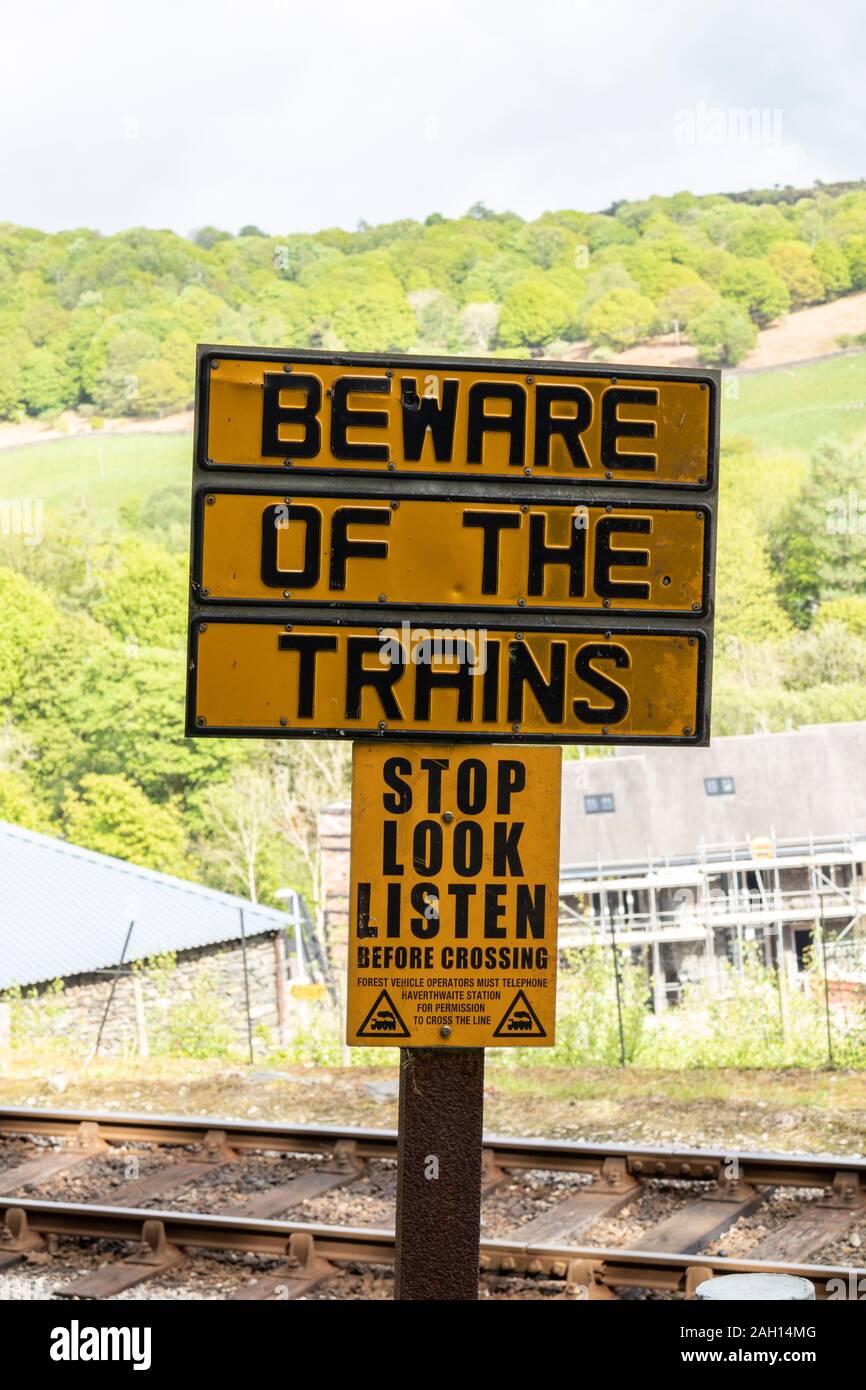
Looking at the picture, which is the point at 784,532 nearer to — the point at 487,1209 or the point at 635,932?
the point at 635,932

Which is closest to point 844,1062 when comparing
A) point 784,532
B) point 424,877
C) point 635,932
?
point 424,877

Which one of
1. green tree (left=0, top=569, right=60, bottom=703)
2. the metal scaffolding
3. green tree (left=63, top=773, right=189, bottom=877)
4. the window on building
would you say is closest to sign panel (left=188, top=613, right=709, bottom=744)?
the metal scaffolding

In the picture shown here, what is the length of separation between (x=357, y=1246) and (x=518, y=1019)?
101 inches

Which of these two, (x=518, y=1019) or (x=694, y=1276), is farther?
(x=694, y=1276)

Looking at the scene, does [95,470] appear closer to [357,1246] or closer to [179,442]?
[179,442]

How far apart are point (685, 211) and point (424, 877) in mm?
96612

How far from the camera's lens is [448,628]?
167 inches

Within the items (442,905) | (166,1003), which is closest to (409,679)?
(442,905)

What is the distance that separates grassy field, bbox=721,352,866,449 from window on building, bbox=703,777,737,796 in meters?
33.7

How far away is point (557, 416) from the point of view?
13.9 feet

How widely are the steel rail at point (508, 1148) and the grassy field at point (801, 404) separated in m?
78.6

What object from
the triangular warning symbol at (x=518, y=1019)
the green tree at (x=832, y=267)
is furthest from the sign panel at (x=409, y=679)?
the green tree at (x=832, y=267)

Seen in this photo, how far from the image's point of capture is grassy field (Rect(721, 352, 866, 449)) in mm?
84000

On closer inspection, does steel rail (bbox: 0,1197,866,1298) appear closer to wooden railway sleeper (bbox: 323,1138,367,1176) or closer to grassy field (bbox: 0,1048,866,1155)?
wooden railway sleeper (bbox: 323,1138,367,1176)
